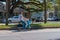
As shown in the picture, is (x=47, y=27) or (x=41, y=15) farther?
(x=41, y=15)

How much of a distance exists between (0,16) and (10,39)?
39316 millimetres

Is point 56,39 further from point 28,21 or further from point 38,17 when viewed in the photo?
point 38,17

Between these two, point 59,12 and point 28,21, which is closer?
point 28,21

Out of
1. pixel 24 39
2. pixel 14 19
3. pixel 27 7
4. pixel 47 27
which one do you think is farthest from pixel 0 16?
pixel 24 39

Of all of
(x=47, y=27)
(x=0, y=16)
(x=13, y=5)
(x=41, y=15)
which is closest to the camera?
(x=47, y=27)

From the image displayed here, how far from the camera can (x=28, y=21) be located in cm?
1789

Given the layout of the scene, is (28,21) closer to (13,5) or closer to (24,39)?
(24,39)

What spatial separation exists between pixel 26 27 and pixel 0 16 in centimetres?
3355

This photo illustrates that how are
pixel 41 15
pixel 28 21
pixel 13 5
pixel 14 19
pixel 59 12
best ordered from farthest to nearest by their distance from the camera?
pixel 59 12 → pixel 41 15 → pixel 14 19 → pixel 13 5 → pixel 28 21

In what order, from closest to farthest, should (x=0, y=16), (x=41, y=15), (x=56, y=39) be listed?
(x=56, y=39) < (x=0, y=16) < (x=41, y=15)

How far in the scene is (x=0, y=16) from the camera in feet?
167

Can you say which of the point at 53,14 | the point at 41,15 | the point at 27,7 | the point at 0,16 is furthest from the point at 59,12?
the point at 27,7

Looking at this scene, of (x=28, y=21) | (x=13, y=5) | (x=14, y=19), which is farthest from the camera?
(x=14, y=19)

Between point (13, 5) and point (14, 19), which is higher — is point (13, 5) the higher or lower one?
the higher one
